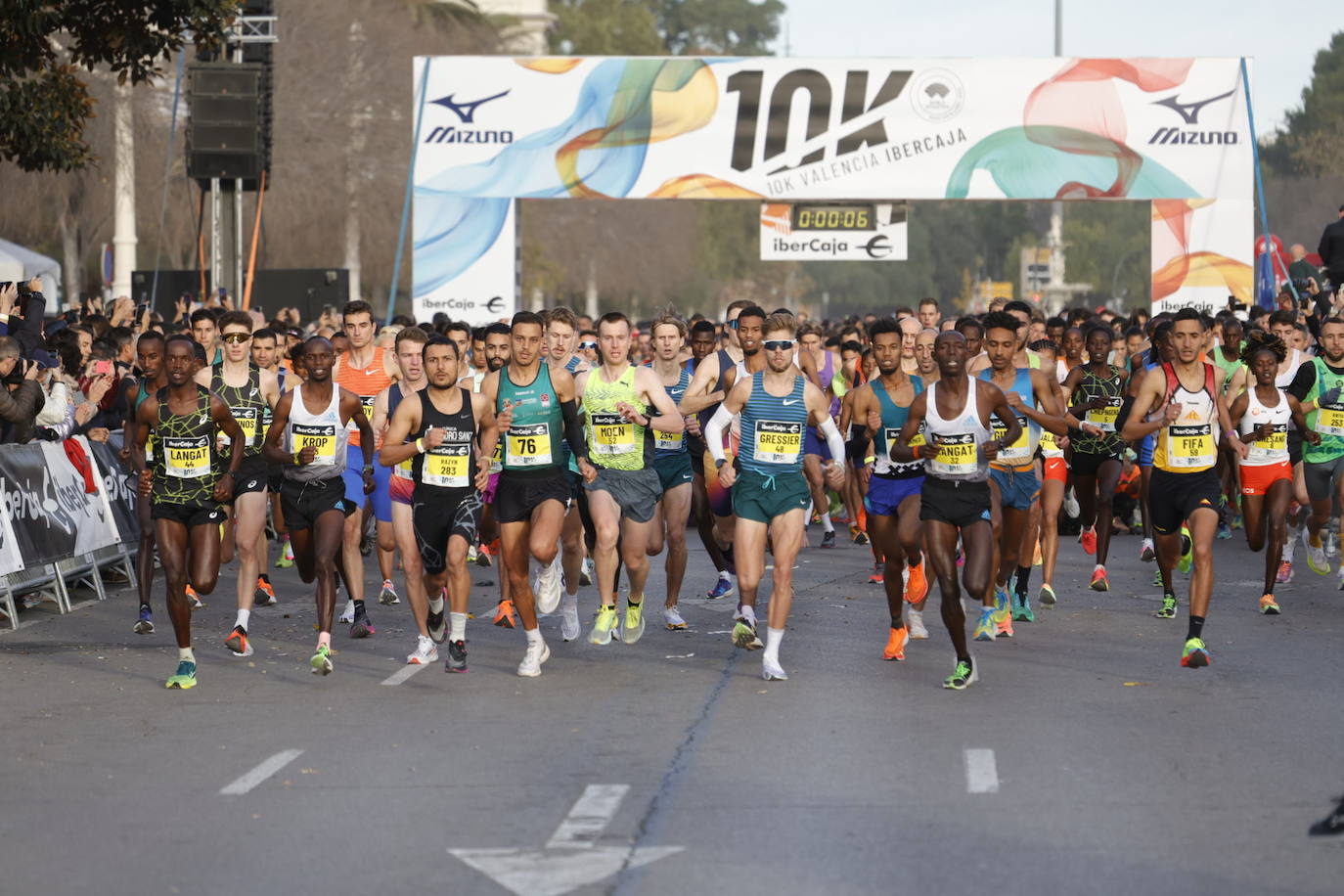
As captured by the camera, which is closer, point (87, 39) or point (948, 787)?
point (948, 787)

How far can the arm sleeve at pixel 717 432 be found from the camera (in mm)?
11164

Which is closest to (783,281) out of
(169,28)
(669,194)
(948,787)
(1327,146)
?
(1327,146)

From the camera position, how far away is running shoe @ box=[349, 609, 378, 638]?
12602mm

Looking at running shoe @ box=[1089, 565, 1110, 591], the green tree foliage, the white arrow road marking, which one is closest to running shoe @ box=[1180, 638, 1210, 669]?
running shoe @ box=[1089, 565, 1110, 591]

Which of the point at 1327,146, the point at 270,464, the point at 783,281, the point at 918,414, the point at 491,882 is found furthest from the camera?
the point at 783,281

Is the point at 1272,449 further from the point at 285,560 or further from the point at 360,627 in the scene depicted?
the point at 285,560

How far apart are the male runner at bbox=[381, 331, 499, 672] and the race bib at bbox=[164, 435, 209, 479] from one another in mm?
971

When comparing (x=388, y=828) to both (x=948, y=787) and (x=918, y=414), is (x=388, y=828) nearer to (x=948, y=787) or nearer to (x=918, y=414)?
(x=948, y=787)

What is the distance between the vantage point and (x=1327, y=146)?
7306 cm

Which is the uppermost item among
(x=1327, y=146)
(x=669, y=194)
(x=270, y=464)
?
(x=1327, y=146)

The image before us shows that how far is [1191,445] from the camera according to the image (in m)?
11.7

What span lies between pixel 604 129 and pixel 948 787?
20965 mm

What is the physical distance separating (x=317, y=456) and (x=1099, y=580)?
20.2ft

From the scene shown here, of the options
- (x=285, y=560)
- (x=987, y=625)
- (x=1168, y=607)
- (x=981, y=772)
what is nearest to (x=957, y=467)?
(x=987, y=625)
